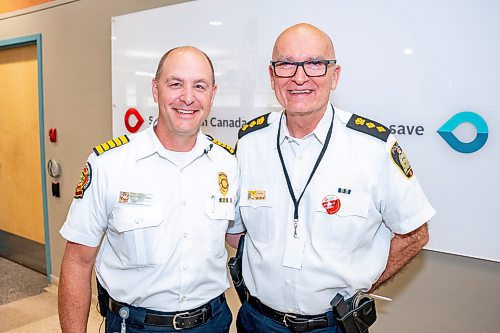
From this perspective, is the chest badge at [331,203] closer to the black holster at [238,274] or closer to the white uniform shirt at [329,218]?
the white uniform shirt at [329,218]

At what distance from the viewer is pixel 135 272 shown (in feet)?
4.71

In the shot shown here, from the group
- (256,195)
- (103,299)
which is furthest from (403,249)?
(103,299)

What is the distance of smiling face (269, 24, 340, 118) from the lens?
54.6 inches

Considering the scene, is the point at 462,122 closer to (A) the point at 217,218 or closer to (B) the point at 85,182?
(A) the point at 217,218

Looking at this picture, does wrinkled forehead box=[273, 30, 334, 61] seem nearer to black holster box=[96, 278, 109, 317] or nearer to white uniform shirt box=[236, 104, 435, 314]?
white uniform shirt box=[236, 104, 435, 314]

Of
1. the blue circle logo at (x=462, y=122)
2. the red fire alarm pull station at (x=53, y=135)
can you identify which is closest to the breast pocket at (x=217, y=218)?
the blue circle logo at (x=462, y=122)

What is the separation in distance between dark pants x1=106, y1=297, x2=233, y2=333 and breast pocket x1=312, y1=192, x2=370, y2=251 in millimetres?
429

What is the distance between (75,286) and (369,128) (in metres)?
1.14

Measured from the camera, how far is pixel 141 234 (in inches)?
55.8

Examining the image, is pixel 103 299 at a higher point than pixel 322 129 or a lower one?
lower

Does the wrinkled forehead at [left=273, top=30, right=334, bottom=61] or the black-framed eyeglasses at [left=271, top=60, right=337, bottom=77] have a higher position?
the wrinkled forehead at [left=273, top=30, right=334, bottom=61]

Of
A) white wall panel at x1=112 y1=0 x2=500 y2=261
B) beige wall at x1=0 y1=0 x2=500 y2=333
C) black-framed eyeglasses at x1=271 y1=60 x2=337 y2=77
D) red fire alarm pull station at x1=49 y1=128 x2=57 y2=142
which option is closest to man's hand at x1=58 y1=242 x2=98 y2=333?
black-framed eyeglasses at x1=271 y1=60 x2=337 y2=77

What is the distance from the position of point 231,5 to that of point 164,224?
51.3 inches

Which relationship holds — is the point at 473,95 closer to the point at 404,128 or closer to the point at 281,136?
the point at 404,128
